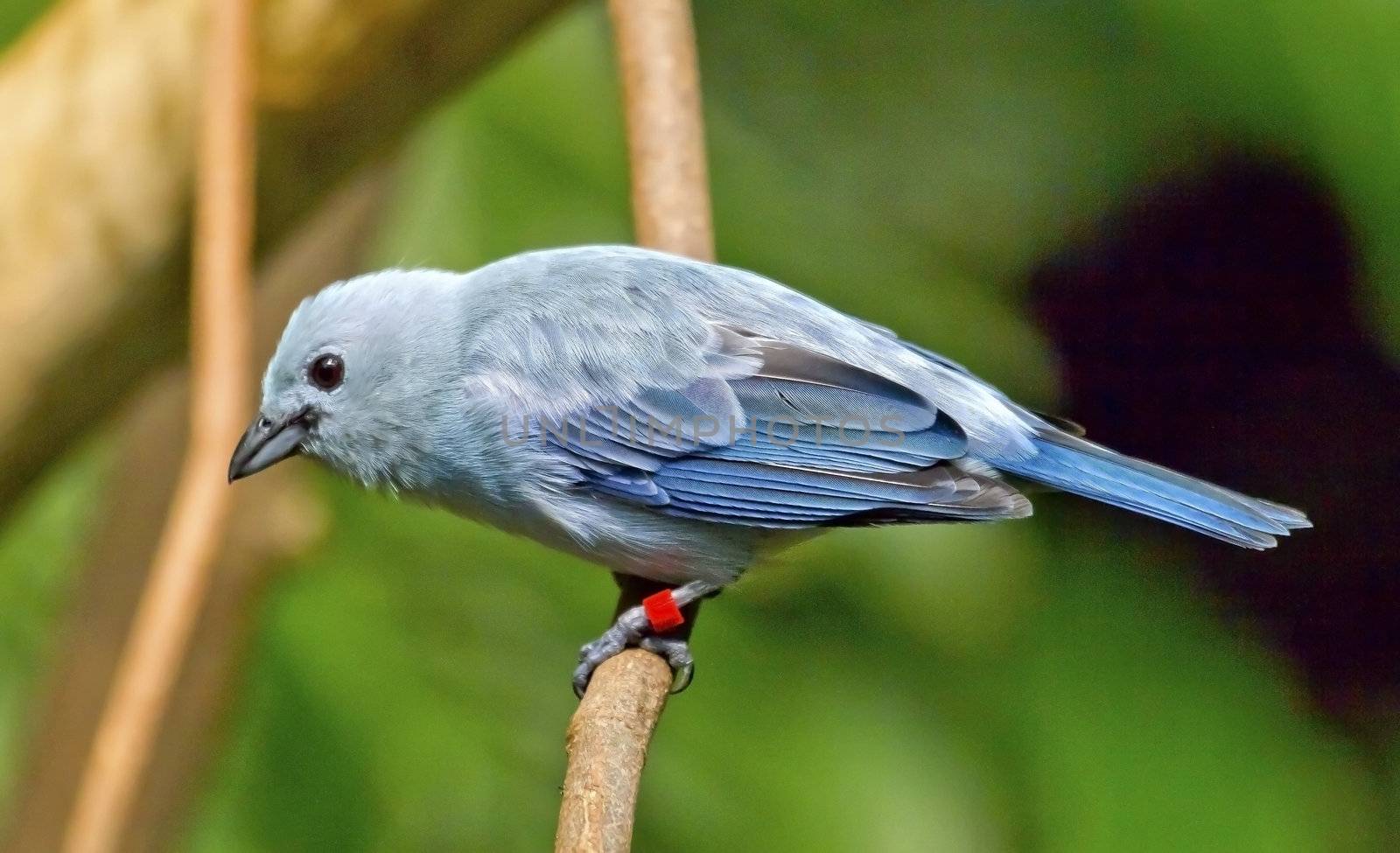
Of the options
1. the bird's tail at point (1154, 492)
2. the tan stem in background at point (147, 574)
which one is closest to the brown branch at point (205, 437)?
the tan stem in background at point (147, 574)

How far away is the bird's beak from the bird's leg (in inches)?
14.4

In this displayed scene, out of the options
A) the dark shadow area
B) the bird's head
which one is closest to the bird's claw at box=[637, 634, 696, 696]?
the bird's head

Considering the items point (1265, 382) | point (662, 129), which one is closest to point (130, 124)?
point (662, 129)

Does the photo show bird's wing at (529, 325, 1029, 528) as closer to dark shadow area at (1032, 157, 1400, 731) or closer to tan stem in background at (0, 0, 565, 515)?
tan stem in background at (0, 0, 565, 515)

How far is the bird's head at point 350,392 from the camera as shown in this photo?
125cm

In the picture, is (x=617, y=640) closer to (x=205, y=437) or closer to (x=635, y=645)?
(x=635, y=645)

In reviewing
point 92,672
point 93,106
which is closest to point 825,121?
point 93,106

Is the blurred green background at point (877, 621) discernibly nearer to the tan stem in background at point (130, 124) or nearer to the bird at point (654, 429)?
the tan stem in background at point (130, 124)

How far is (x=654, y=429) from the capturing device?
4.01 ft

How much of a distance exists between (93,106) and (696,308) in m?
0.71

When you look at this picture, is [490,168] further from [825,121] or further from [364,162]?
[825,121]

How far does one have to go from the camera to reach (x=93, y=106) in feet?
4.42

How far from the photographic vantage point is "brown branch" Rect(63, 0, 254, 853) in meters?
0.74

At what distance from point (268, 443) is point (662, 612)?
437mm
